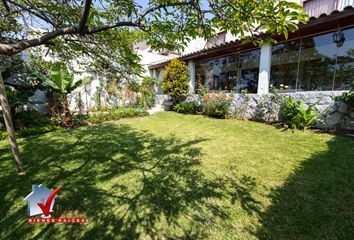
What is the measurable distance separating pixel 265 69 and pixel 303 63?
56.1 inches

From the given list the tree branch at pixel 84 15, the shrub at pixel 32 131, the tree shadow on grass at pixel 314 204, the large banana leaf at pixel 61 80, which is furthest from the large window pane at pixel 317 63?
the shrub at pixel 32 131

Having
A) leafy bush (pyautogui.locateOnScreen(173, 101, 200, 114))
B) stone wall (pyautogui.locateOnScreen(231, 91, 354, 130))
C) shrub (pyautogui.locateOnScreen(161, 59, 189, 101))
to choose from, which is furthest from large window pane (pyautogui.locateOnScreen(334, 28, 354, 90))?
shrub (pyautogui.locateOnScreen(161, 59, 189, 101))

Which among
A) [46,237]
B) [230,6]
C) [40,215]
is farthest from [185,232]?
→ [230,6]

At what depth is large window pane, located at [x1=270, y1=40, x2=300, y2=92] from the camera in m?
7.59

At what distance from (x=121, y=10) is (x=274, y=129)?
624cm

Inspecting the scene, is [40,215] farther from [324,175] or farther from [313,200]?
[324,175]

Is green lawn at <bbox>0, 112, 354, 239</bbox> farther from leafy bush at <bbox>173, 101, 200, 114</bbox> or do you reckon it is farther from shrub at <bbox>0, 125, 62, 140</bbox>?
leafy bush at <bbox>173, 101, 200, 114</bbox>

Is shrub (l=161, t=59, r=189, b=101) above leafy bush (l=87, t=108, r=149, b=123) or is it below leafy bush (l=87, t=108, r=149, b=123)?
above

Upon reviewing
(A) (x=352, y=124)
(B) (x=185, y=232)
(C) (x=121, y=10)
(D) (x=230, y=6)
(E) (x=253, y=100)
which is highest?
(C) (x=121, y=10)

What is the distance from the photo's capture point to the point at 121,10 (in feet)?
9.78

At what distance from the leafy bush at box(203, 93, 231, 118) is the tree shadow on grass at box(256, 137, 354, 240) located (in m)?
5.29

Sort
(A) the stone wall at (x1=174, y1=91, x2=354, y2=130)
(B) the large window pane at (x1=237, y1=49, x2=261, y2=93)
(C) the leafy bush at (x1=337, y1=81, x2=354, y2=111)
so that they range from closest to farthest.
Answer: (C) the leafy bush at (x1=337, y1=81, x2=354, y2=111) < (A) the stone wall at (x1=174, y1=91, x2=354, y2=130) < (B) the large window pane at (x1=237, y1=49, x2=261, y2=93)

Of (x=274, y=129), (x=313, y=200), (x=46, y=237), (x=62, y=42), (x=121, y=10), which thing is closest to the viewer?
(x=46, y=237)

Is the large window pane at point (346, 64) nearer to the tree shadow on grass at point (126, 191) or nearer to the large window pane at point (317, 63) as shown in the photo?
the large window pane at point (317, 63)
